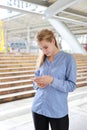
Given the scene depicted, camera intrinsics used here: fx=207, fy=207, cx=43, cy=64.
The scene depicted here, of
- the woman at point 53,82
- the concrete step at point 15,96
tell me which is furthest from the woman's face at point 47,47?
the concrete step at point 15,96

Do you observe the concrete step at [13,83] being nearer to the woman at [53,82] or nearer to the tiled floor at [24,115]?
the tiled floor at [24,115]

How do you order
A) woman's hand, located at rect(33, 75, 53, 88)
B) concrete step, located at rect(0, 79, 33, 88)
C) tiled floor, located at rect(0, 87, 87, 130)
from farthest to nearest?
concrete step, located at rect(0, 79, 33, 88)
tiled floor, located at rect(0, 87, 87, 130)
woman's hand, located at rect(33, 75, 53, 88)

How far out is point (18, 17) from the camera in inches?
486

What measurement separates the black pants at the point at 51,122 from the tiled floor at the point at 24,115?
140cm

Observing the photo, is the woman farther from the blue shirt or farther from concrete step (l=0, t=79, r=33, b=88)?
concrete step (l=0, t=79, r=33, b=88)

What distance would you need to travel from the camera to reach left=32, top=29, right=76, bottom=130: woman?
1363mm

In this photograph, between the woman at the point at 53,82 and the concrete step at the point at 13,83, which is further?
the concrete step at the point at 13,83

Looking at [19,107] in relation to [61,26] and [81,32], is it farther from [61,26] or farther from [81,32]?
[81,32]

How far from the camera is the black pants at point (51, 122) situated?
1.42 m

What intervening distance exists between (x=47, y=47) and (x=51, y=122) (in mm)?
527

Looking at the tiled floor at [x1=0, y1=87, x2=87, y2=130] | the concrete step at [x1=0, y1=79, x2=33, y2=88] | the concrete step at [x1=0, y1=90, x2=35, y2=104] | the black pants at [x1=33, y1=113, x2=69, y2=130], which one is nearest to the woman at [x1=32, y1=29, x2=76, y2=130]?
the black pants at [x1=33, y1=113, x2=69, y2=130]

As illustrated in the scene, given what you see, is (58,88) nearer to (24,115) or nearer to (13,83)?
(24,115)

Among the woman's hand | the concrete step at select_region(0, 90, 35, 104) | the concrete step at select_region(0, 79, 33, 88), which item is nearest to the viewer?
the woman's hand

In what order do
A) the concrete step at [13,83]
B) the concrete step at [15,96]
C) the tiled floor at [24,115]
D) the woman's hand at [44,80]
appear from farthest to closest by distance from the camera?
the concrete step at [13,83] < the concrete step at [15,96] < the tiled floor at [24,115] < the woman's hand at [44,80]
